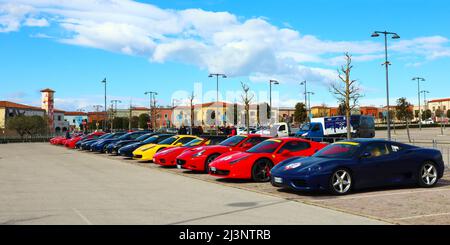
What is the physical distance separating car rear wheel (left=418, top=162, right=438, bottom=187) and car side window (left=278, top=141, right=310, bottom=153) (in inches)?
131

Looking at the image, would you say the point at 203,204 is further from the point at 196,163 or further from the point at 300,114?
the point at 300,114

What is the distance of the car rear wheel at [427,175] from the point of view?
10547 mm

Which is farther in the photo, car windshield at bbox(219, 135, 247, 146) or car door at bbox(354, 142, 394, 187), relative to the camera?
car windshield at bbox(219, 135, 247, 146)

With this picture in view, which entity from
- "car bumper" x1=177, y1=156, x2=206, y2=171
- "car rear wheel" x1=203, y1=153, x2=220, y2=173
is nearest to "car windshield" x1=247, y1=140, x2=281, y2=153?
"car rear wheel" x1=203, y1=153, x2=220, y2=173

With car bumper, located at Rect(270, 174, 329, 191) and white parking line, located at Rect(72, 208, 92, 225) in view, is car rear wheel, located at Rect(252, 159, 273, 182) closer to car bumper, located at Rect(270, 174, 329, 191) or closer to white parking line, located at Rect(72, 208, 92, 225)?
car bumper, located at Rect(270, 174, 329, 191)

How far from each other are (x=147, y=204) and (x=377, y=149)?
17.9 feet

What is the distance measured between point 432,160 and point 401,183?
3.81 feet

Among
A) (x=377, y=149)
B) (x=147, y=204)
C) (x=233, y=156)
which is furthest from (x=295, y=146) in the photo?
(x=147, y=204)

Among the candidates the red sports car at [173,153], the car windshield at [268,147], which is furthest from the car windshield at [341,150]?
the red sports car at [173,153]

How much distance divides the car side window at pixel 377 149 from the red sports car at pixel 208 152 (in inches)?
210

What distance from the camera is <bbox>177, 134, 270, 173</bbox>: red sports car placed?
581 inches
